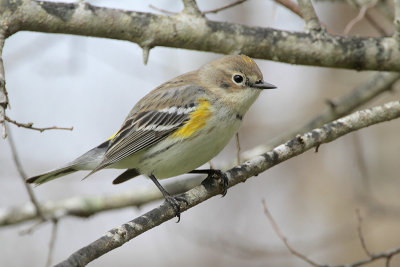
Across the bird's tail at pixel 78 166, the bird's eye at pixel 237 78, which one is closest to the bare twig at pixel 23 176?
the bird's tail at pixel 78 166

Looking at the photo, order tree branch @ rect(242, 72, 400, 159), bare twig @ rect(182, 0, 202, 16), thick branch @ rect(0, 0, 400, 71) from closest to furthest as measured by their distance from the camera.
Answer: thick branch @ rect(0, 0, 400, 71)
bare twig @ rect(182, 0, 202, 16)
tree branch @ rect(242, 72, 400, 159)

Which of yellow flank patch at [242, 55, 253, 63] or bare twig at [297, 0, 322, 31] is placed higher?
bare twig at [297, 0, 322, 31]

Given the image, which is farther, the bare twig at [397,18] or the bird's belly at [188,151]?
the bare twig at [397,18]

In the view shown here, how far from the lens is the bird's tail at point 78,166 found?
5227 mm

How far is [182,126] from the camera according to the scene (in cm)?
500

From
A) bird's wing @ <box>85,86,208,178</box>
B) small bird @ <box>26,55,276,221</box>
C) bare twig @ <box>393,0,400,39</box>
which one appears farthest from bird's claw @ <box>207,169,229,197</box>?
bare twig @ <box>393,0,400,39</box>

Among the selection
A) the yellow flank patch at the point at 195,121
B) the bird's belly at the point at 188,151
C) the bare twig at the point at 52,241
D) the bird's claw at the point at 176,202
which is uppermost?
the yellow flank patch at the point at 195,121

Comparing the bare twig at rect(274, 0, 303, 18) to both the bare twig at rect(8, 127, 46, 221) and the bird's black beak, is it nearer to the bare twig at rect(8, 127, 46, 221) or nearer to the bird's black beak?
the bird's black beak

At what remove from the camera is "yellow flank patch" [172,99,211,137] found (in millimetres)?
4867

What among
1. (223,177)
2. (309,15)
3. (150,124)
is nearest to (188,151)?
(223,177)

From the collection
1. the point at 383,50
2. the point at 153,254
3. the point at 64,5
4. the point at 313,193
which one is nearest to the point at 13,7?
the point at 64,5

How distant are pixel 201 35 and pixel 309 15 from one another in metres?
1.25

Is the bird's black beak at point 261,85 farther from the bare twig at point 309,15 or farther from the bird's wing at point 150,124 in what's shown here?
the bare twig at point 309,15

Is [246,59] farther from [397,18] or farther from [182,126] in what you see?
[397,18]
